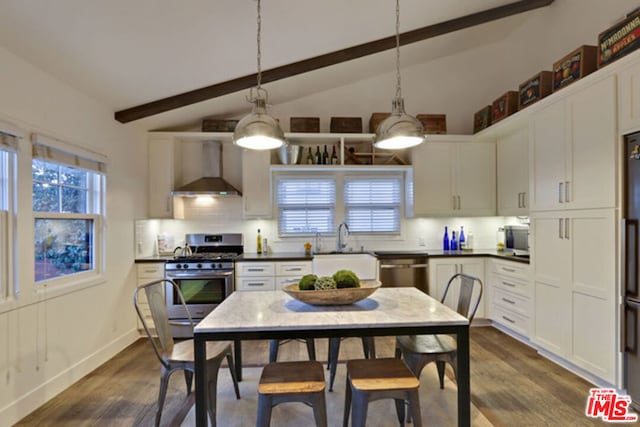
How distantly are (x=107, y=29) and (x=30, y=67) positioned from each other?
0.67 meters

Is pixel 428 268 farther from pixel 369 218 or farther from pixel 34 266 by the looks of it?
pixel 34 266

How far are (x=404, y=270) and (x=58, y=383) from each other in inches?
135

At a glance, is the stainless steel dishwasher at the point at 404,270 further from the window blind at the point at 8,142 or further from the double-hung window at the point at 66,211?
the window blind at the point at 8,142

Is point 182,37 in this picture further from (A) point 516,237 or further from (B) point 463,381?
(A) point 516,237

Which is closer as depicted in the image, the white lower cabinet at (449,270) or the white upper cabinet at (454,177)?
the white lower cabinet at (449,270)

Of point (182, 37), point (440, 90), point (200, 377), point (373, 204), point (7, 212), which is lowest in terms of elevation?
point (200, 377)

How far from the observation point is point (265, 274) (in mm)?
3766

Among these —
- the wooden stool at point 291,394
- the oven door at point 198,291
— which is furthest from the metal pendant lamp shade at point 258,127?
the oven door at point 198,291

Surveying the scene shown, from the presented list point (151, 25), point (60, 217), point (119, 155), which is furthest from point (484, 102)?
point (60, 217)

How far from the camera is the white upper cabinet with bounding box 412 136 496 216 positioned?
4.17 metres

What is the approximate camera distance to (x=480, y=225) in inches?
177

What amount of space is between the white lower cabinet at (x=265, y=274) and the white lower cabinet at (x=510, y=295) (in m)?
2.36

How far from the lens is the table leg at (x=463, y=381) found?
1.64 meters

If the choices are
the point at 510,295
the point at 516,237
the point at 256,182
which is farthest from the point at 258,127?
the point at 516,237
